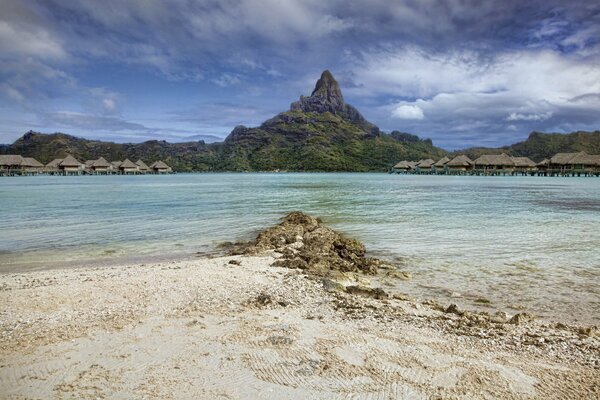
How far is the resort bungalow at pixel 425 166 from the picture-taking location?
401ft

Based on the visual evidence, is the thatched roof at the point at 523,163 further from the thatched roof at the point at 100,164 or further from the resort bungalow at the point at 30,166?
the resort bungalow at the point at 30,166

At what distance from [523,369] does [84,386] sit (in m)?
4.48

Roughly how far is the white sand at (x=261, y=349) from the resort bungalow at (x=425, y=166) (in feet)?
405

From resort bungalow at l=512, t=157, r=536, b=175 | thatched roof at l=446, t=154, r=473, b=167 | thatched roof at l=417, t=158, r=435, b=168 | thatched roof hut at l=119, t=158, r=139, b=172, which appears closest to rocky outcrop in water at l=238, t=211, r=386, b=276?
resort bungalow at l=512, t=157, r=536, b=175

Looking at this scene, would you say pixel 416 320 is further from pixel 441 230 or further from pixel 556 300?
pixel 441 230

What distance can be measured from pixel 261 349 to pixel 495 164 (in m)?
104

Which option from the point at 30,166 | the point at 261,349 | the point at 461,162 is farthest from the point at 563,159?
the point at 30,166

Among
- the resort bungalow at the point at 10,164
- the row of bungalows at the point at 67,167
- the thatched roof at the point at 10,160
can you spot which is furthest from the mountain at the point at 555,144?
the resort bungalow at the point at 10,164

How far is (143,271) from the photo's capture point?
27.5ft

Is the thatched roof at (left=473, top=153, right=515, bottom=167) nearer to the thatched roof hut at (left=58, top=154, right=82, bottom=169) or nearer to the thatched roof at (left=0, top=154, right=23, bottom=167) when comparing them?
the thatched roof hut at (left=58, top=154, right=82, bottom=169)

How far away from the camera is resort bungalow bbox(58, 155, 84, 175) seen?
378 feet

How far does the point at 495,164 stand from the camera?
94.9 metres

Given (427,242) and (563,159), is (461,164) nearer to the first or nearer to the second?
(563,159)

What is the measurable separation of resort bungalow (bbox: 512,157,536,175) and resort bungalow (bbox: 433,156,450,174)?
20.4m
